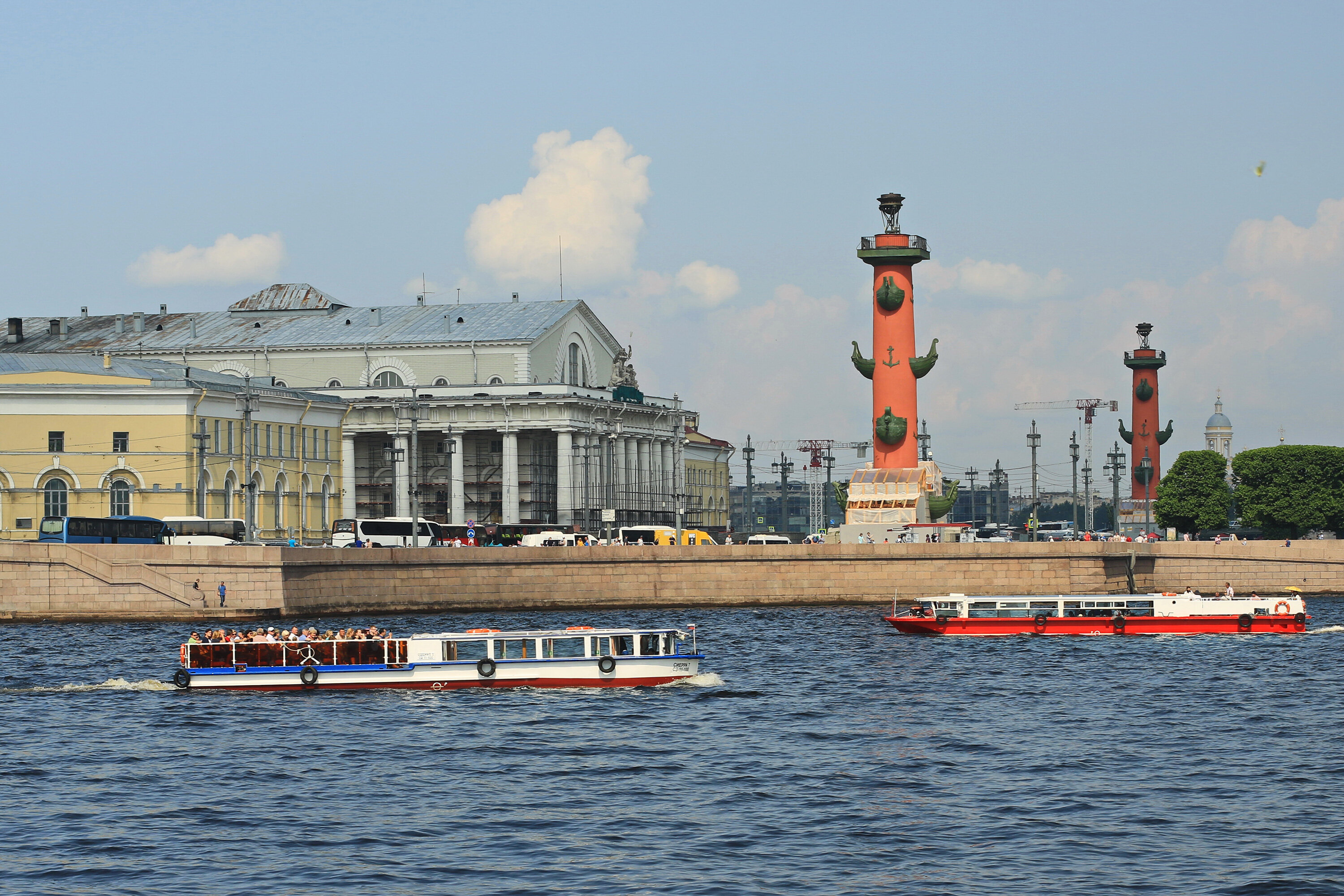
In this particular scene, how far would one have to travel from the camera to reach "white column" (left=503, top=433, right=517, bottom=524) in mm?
106312

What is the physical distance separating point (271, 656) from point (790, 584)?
33.8 meters

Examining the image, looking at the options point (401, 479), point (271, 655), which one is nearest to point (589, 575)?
point (271, 655)

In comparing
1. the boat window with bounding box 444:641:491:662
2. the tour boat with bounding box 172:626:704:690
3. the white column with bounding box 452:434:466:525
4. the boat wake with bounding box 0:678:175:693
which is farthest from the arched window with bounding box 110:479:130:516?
the boat window with bounding box 444:641:491:662

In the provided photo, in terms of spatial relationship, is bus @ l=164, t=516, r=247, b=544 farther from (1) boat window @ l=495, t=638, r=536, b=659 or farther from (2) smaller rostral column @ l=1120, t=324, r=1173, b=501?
(2) smaller rostral column @ l=1120, t=324, r=1173, b=501

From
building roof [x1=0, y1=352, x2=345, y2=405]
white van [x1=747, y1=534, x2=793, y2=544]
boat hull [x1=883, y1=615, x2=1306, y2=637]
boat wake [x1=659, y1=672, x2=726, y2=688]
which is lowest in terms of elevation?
boat wake [x1=659, y1=672, x2=726, y2=688]

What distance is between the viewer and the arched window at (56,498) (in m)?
84.5

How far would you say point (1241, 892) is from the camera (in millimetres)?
23531

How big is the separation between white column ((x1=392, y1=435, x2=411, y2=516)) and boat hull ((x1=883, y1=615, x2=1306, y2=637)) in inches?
1865

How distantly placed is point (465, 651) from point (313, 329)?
70.6m

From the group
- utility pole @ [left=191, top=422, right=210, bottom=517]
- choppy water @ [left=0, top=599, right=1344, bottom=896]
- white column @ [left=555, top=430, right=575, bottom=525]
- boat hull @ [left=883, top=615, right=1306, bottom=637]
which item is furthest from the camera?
white column @ [left=555, top=430, right=575, bottom=525]

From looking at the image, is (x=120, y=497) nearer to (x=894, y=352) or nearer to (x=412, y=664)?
(x=894, y=352)

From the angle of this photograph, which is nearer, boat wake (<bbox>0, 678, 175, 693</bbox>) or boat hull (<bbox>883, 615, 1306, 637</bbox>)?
boat wake (<bbox>0, 678, 175, 693</bbox>)

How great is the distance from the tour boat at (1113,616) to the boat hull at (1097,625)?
0.05 feet

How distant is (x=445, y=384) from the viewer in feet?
356
